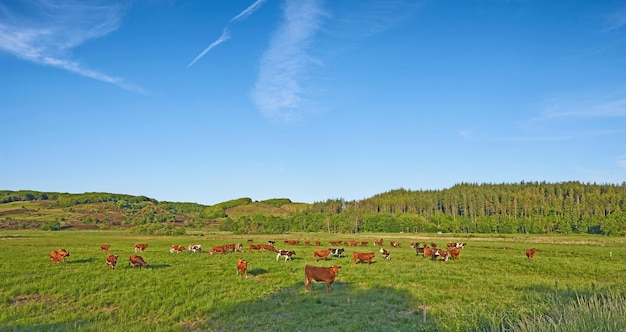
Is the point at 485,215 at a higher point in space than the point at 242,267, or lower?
higher

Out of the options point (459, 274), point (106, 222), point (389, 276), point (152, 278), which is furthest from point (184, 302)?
point (106, 222)

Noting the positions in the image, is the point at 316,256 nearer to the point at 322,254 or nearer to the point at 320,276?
the point at 322,254

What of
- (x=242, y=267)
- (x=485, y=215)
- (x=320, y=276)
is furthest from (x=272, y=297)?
(x=485, y=215)

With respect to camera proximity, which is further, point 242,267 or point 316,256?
point 316,256

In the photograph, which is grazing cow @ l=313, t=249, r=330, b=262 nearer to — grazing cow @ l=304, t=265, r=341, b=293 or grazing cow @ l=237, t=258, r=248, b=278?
grazing cow @ l=237, t=258, r=248, b=278

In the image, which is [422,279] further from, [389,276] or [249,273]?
[249,273]


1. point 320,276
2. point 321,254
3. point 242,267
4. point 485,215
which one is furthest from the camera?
point 485,215

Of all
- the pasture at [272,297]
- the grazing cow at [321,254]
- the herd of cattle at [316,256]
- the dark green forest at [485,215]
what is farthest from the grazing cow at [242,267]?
the dark green forest at [485,215]

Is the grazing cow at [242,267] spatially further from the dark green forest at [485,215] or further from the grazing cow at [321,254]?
the dark green forest at [485,215]

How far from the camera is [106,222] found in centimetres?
14400

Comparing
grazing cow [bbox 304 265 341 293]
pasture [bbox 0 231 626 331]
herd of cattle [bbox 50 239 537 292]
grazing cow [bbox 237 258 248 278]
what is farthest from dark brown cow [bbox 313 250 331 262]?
grazing cow [bbox 304 265 341 293]

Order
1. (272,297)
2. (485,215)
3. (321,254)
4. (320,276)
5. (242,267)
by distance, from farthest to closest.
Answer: (485,215) < (321,254) < (242,267) < (320,276) < (272,297)

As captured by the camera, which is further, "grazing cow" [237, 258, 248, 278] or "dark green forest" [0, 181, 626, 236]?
"dark green forest" [0, 181, 626, 236]

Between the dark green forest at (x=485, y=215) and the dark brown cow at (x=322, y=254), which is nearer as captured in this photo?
the dark brown cow at (x=322, y=254)
